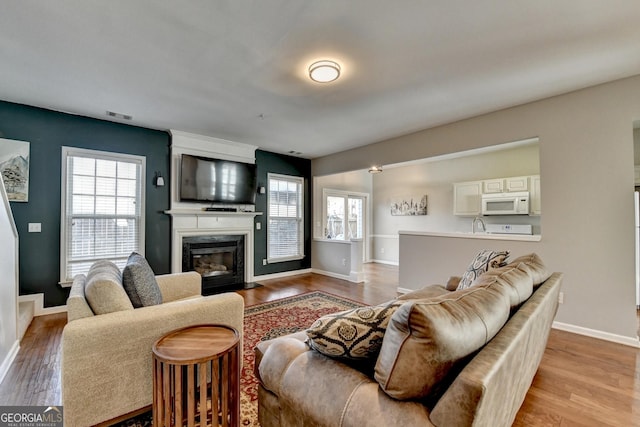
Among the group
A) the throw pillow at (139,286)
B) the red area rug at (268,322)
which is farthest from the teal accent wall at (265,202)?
the throw pillow at (139,286)

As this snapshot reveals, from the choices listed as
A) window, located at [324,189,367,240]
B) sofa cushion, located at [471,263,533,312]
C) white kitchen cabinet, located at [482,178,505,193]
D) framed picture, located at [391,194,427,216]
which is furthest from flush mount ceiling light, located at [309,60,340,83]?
framed picture, located at [391,194,427,216]

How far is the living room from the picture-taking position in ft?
9.21

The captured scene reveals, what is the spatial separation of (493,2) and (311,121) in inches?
99.3

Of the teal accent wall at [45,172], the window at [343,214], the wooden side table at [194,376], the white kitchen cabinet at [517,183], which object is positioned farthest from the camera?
the window at [343,214]

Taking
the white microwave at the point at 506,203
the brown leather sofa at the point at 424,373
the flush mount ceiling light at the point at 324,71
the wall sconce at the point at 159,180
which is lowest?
the brown leather sofa at the point at 424,373

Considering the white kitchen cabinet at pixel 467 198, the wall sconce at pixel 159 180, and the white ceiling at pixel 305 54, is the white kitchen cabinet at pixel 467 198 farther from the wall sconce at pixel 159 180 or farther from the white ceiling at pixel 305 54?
the wall sconce at pixel 159 180

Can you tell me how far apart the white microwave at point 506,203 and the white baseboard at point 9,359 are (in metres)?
6.75

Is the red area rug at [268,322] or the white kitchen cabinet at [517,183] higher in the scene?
the white kitchen cabinet at [517,183]

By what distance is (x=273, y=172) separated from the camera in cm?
585

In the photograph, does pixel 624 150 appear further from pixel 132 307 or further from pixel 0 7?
pixel 0 7

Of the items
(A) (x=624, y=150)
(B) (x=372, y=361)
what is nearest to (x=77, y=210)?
(B) (x=372, y=361)

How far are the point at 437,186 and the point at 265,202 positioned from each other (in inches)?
162

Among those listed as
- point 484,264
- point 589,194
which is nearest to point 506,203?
point 589,194

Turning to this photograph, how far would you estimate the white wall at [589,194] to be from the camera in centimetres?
279
